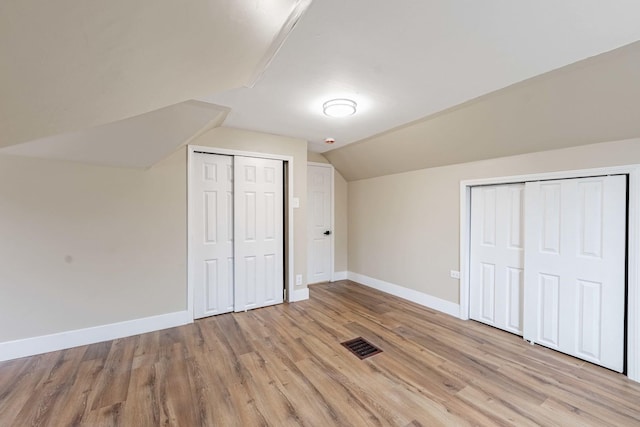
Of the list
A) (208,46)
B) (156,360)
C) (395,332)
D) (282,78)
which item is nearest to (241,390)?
(156,360)

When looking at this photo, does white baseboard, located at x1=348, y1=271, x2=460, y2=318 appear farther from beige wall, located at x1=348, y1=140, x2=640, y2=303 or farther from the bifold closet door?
the bifold closet door

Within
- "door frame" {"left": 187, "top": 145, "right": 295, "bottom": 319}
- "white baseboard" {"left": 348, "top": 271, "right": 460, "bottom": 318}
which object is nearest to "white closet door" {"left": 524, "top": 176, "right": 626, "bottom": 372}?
"white baseboard" {"left": 348, "top": 271, "right": 460, "bottom": 318}

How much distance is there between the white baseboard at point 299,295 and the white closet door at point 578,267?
2.60m

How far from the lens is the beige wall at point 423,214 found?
2.54 meters

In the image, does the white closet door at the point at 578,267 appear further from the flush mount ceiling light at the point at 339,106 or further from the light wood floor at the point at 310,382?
the flush mount ceiling light at the point at 339,106

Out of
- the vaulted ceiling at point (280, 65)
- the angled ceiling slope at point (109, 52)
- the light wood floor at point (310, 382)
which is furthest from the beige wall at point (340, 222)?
the angled ceiling slope at point (109, 52)

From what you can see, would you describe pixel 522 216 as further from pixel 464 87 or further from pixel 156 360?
pixel 156 360

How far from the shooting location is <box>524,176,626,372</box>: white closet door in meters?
2.23

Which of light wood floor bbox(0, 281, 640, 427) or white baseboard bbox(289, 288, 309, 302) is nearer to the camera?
light wood floor bbox(0, 281, 640, 427)

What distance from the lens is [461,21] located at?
142 centimetres

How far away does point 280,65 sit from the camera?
1.87m

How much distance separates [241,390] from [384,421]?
102cm

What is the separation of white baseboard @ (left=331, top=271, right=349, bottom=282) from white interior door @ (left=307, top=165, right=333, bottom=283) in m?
0.11

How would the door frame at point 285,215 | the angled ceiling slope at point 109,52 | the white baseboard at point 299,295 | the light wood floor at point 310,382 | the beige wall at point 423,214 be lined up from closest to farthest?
the angled ceiling slope at point 109,52, the light wood floor at point 310,382, the beige wall at point 423,214, the door frame at point 285,215, the white baseboard at point 299,295
